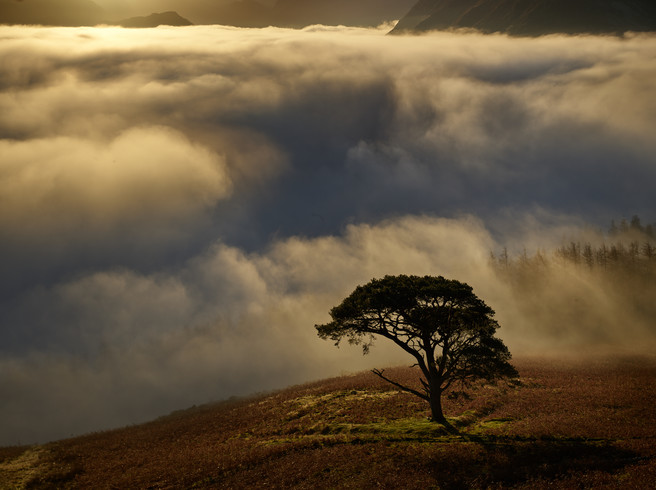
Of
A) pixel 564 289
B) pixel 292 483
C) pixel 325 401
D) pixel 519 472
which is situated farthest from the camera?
pixel 564 289

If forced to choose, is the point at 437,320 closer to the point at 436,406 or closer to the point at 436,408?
the point at 436,406

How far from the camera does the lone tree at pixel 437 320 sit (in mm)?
39219

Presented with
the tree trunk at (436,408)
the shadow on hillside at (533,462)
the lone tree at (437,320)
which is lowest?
the shadow on hillside at (533,462)

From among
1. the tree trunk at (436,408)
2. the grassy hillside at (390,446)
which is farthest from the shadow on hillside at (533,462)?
the tree trunk at (436,408)

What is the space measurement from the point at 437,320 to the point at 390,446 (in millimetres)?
10823

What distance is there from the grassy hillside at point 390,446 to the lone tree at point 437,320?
4.99m

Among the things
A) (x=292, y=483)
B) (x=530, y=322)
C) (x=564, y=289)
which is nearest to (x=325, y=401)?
(x=292, y=483)

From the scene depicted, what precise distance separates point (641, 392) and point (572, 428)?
19.7 meters

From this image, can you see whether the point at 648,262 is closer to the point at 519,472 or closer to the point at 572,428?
the point at 572,428

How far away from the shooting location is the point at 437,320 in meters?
39.6

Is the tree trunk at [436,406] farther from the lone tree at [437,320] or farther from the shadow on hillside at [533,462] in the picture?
the shadow on hillside at [533,462]

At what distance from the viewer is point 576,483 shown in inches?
1032

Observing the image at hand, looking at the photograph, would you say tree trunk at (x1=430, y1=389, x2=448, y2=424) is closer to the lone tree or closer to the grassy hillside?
the lone tree

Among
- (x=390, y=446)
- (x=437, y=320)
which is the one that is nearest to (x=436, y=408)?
(x=390, y=446)
